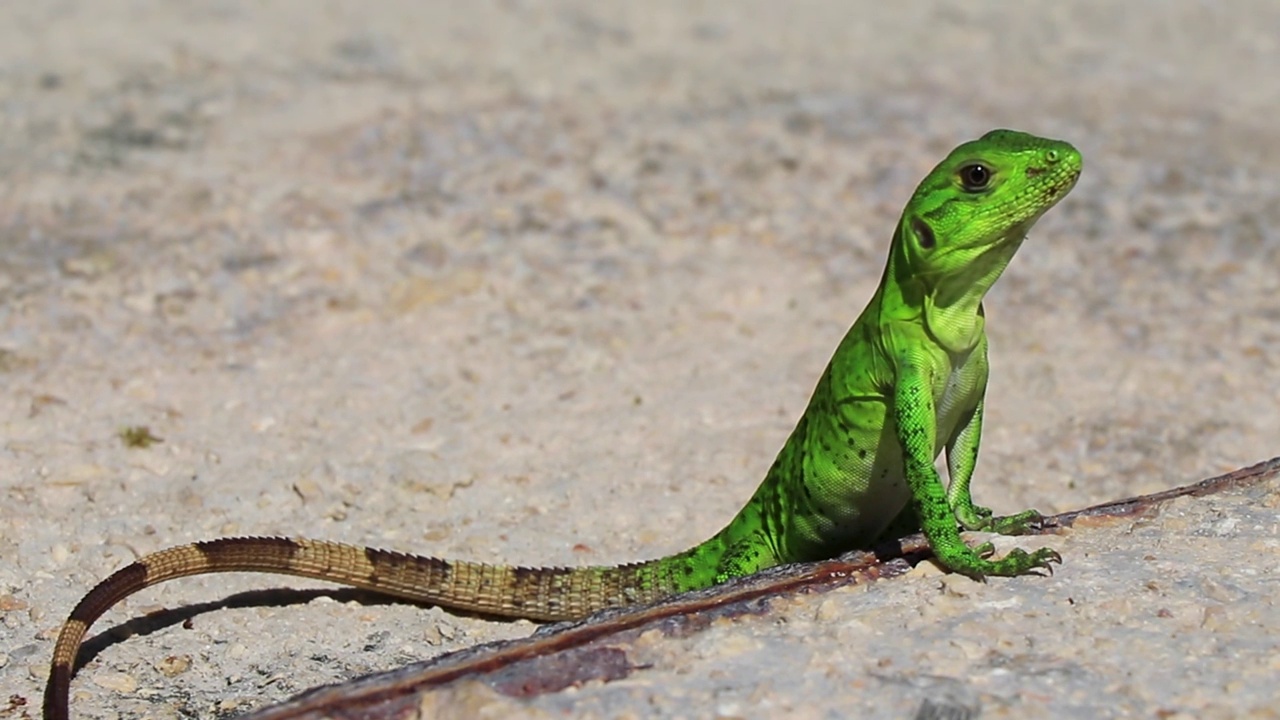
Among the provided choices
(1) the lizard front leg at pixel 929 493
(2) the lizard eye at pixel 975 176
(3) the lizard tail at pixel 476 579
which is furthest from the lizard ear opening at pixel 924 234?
(3) the lizard tail at pixel 476 579

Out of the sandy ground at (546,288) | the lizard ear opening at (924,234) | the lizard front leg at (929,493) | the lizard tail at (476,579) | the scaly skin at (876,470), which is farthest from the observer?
the sandy ground at (546,288)

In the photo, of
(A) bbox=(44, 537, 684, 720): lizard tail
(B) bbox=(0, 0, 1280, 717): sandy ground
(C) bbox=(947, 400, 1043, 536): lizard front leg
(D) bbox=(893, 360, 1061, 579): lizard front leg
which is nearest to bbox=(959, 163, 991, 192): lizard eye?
(D) bbox=(893, 360, 1061, 579): lizard front leg

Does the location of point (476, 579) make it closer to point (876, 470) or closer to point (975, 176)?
point (876, 470)

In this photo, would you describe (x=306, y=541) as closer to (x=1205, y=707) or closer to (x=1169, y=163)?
(x=1205, y=707)

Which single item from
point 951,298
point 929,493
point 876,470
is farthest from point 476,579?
point 951,298

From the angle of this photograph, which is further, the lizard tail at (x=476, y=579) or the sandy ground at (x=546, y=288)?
the sandy ground at (x=546, y=288)

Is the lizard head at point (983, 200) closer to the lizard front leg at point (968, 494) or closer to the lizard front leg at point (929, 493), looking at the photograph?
the lizard front leg at point (929, 493)

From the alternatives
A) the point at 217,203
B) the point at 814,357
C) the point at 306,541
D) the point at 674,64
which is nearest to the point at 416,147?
the point at 217,203
